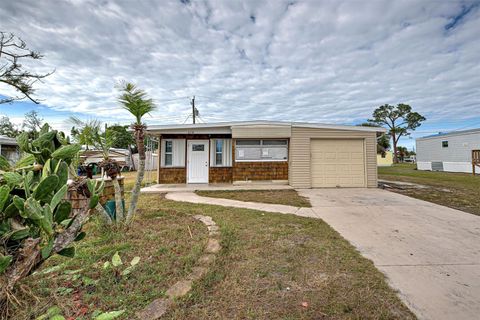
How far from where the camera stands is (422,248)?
9.61 feet

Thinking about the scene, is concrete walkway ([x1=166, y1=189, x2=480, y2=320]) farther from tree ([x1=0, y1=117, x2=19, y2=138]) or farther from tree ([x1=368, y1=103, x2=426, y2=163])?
tree ([x1=368, y1=103, x2=426, y2=163])

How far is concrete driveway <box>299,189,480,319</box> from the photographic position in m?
1.83

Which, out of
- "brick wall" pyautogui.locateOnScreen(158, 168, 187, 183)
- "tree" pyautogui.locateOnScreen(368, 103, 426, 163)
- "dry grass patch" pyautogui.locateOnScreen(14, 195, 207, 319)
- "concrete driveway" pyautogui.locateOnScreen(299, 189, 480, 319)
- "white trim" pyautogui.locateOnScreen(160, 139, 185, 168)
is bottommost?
"concrete driveway" pyautogui.locateOnScreen(299, 189, 480, 319)

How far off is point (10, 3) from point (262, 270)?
931 centimetres

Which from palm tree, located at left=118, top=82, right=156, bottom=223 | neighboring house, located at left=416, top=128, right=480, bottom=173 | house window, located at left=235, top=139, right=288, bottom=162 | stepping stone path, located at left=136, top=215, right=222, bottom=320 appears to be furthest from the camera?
neighboring house, located at left=416, top=128, right=480, bottom=173

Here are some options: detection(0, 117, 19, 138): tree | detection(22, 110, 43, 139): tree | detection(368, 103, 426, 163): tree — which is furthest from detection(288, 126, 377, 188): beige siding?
detection(368, 103, 426, 163): tree

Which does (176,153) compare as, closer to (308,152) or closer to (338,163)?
(308,152)

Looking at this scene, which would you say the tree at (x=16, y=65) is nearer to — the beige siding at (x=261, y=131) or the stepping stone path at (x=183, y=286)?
the beige siding at (x=261, y=131)

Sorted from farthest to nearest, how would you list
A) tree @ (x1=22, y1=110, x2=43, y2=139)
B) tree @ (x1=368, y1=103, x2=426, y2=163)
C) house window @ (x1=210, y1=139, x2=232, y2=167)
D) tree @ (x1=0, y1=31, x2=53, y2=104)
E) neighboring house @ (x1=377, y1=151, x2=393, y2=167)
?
tree @ (x1=368, y1=103, x2=426, y2=163) < neighboring house @ (x1=377, y1=151, x2=393, y2=167) < house window @ (x1=210, y1=139, x2=232, y2=167) < tree @ (x1=0, y1=31, x2=53, y2=104) < tree @ (x1=22, y1=110, x2=43, y2=139)

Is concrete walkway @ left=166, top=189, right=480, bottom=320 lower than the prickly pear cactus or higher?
lower

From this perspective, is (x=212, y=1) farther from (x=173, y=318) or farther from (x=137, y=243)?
(x=173, y=318)

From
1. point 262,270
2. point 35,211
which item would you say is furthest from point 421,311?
point 35,211

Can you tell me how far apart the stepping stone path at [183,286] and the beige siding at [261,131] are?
21.1 feet

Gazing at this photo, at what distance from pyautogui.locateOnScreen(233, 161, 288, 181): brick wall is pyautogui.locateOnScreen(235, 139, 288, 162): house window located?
233 mm
